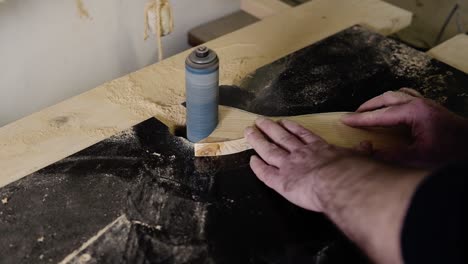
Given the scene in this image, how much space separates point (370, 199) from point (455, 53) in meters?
1.04

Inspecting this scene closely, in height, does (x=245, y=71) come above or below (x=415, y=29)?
above

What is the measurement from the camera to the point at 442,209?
0.75 meters

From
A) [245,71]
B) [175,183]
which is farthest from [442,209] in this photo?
[245,71]

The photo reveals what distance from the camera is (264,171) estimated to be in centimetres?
111

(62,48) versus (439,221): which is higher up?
(439,221)

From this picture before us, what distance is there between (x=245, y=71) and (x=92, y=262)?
0.81 metres

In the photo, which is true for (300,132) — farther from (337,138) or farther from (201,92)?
(201,92)

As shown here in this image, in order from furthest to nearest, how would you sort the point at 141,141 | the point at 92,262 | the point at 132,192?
the point at 141,141 < the point at 132,192 < the point at 92,262

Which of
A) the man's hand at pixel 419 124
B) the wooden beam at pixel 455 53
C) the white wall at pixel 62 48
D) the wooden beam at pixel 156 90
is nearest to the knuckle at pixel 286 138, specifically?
the man's hand at pixel 419 124

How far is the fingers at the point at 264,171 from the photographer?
108cm

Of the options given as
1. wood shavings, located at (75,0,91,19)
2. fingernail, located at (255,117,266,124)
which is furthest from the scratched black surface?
wood shavings, located at (75,0,91,19)

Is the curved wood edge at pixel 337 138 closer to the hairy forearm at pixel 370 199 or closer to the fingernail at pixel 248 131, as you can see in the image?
the fingernail at pixel 248 131

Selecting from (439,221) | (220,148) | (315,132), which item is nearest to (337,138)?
(315,132)

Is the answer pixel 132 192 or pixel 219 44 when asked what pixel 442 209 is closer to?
pixel 132 192
